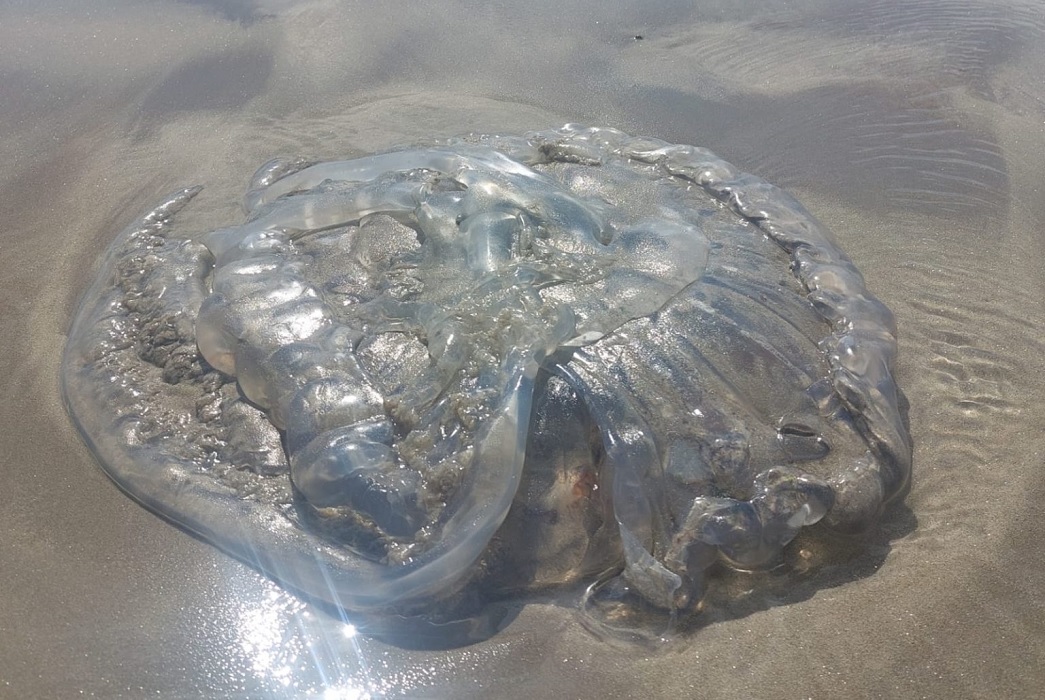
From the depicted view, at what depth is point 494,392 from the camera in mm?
2482

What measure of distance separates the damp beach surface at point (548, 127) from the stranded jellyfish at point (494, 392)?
15 cm

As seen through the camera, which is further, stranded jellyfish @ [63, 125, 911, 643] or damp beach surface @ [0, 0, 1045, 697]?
stranded jellyfish @ [63, 125, 911, 643]

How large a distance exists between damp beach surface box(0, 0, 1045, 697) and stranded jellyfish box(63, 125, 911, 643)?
15 cm

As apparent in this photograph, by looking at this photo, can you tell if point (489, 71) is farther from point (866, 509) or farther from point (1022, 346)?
point (866, 509)

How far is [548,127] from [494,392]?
235 cm

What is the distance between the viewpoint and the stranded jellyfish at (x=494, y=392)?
232cm

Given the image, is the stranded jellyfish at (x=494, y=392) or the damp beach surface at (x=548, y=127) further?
the stranded jellyfish at (x=494, y=392)

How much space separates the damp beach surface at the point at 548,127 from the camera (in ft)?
7.01

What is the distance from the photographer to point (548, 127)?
4430 millimetres

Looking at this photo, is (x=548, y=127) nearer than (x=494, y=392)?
No

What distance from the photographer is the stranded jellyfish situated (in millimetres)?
2318

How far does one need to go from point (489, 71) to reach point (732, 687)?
3.87 meters

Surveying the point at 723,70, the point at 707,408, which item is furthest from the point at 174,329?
the point at 723,70

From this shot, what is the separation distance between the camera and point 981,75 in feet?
15.6
